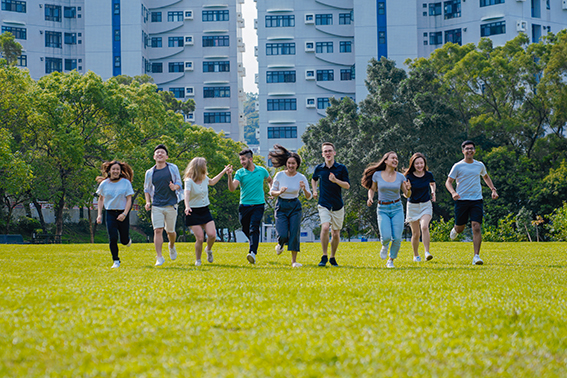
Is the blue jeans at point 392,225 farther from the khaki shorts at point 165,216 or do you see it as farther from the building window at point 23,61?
the building window at point 23,61

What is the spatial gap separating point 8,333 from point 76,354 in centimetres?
92

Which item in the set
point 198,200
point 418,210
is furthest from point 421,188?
point 198,200

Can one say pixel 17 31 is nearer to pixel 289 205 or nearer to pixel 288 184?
pixel 288 184

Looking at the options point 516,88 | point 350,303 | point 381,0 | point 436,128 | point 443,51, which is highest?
point 381,0

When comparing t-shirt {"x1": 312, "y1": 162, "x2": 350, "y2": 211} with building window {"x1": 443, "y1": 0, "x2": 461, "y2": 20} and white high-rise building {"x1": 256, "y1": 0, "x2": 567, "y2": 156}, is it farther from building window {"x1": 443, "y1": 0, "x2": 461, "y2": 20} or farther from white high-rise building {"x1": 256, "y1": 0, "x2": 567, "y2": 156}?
building window {"x1": 443, "y1": 0, "x2": 461, "y2": 20}

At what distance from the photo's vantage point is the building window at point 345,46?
266 feet

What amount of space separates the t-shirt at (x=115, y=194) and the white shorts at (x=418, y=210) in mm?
5640

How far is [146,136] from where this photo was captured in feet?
145

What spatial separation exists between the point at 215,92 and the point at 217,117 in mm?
3479

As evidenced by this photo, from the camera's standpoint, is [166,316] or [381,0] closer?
[166,316]

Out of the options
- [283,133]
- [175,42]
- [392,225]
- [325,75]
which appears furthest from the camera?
[175,42]

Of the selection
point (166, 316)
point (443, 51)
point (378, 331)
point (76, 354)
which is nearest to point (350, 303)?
point (378, 331)

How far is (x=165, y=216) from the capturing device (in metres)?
11.5

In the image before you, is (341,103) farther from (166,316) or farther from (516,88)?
(166,316)
